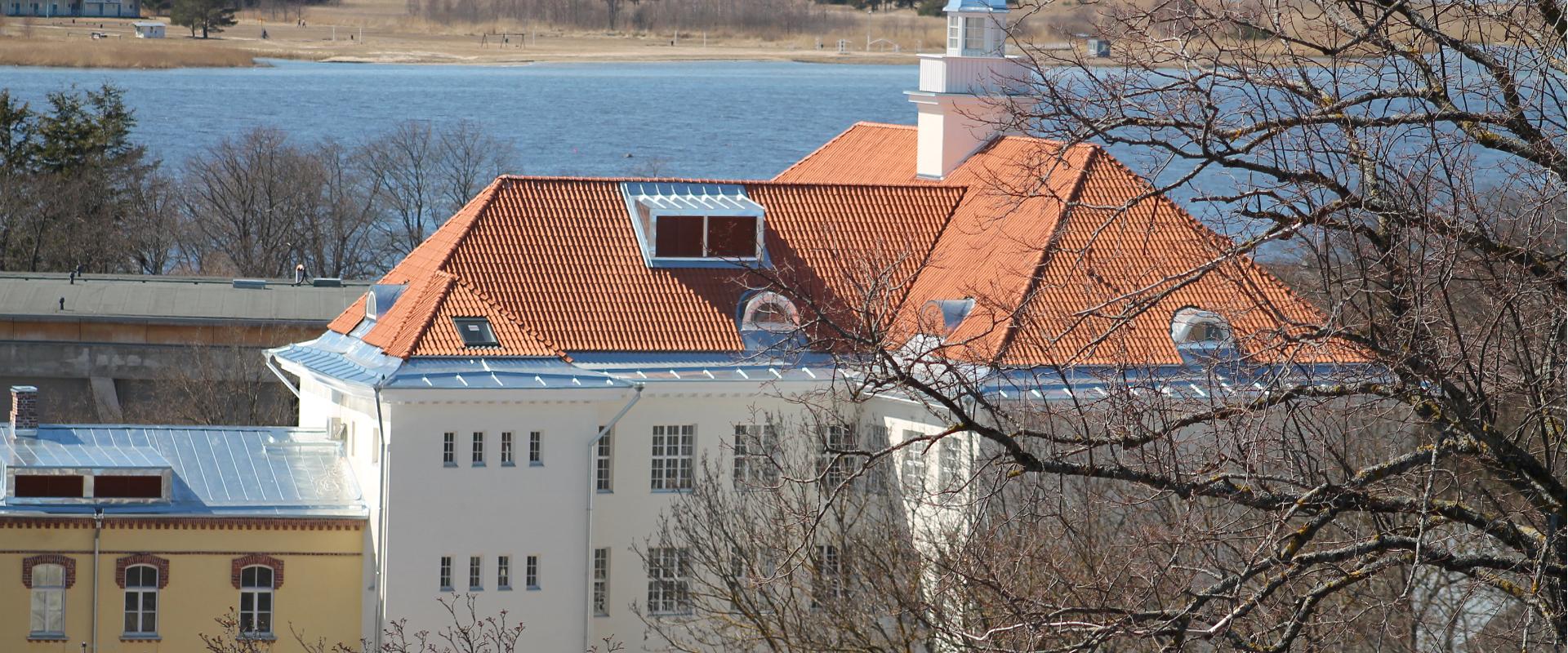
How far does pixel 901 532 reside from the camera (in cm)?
3481

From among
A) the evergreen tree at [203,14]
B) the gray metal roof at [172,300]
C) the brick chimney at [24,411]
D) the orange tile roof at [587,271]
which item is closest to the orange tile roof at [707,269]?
the orange tile roof at [587,271]

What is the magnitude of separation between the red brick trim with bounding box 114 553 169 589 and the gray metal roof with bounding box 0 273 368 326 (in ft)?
86.3

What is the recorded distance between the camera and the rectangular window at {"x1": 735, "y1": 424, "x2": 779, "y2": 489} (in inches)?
1494

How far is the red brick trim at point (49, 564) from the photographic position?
1503 inches

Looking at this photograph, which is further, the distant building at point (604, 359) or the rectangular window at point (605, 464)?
the rectangular window at point (605, 464)

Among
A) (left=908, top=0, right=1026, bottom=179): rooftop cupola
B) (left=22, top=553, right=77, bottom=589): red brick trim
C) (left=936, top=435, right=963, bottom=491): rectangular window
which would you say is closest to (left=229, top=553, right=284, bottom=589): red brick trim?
(left=22, top=553, right=77, bottom=589): red brick trim

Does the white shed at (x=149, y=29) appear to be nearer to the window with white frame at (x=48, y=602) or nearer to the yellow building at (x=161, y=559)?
the yellow building at (x=161, y=559)

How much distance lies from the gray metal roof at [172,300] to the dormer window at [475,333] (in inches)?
1058

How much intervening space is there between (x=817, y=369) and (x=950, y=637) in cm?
2415

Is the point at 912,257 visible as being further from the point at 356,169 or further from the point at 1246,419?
the point at 356,169

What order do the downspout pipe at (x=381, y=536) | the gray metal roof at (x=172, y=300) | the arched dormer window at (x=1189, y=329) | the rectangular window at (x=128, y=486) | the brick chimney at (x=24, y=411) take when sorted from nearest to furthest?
the arched dormer window at (x=1189, y=329) < the downspout pipe at (x=381, y=536) < the rectangular window at (x=128, y=486) < the brick chimney at (x=24, y=411) < the gray metal roof at (x=172, y=300)

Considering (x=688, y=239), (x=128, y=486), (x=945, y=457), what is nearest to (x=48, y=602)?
(x=128, y=486)

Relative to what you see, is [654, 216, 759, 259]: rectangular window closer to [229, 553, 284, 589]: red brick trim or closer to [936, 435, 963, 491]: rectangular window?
[936, 435, 963, 491]: rectangular window

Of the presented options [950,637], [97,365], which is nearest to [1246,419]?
[950,637]
